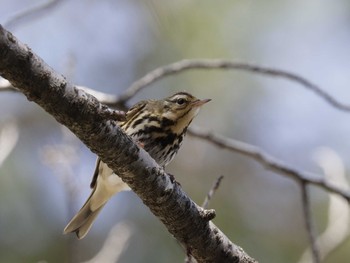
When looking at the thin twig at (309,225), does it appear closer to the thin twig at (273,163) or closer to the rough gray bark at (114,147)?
the thin twig at (273,163)

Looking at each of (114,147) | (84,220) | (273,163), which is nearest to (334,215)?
(273,163)

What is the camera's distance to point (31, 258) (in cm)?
584

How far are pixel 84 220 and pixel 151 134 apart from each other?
24.6 inches

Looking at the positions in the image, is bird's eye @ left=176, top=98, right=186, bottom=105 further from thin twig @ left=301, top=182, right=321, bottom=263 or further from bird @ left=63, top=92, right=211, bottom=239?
thin twig @ left=301, top=182, right=321, bottom=263

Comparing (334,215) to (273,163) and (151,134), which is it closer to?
(273,163)

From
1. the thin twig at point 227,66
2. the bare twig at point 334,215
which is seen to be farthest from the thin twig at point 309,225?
the thin twig at point 227,66

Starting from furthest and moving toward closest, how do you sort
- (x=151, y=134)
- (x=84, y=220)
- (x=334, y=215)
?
1. (x=334, y=215)
2. (x=84, y=220)
3. (x=151, y=134)

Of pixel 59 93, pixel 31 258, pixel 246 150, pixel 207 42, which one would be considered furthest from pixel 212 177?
pixel 59 93

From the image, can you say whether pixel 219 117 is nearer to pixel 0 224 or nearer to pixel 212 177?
pixel 212 177

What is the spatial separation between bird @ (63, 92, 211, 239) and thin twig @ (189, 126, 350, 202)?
0.27 meters

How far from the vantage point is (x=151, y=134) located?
4.03 m

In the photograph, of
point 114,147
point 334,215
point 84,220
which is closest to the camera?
point 114,147

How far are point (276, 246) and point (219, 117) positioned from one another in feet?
4.47

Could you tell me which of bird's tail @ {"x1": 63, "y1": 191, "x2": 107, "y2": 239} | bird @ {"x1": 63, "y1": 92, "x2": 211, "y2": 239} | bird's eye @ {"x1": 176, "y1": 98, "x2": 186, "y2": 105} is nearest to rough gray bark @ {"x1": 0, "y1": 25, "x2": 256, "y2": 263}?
bird @ {"x1": 63, "y1": 92, "x2": 211, "y2": 239}
